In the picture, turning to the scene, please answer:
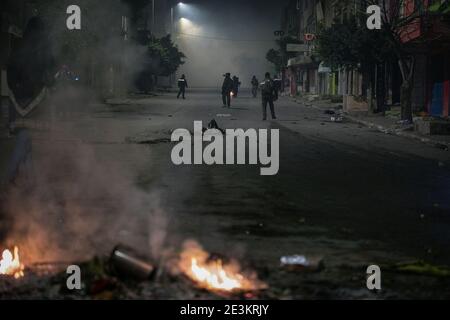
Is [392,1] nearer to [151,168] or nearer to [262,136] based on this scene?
[262,136]

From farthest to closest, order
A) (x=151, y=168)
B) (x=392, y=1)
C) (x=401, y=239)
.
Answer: (x=392, y=1)
(x=151, y=168)
(x=401, y=239)

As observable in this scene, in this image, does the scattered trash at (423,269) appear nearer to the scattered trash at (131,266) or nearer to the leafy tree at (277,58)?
the scattered trash at (131,266)

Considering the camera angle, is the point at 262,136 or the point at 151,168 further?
the point at 262,136

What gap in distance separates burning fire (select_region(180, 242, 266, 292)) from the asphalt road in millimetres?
200

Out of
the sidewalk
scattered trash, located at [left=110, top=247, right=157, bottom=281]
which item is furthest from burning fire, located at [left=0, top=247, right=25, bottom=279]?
the sidewalk

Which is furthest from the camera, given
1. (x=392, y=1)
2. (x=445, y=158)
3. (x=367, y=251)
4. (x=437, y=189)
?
(x=392, y=1)

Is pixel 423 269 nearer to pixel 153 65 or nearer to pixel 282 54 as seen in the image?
pixel 153 65

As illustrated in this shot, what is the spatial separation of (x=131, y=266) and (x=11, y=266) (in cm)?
95

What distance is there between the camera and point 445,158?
15109 millimetres

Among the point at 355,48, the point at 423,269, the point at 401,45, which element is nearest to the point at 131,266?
the point at 423,269

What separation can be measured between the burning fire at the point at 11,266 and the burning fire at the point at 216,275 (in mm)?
1217

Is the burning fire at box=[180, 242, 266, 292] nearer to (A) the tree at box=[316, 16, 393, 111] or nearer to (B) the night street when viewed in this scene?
(B) the night street
